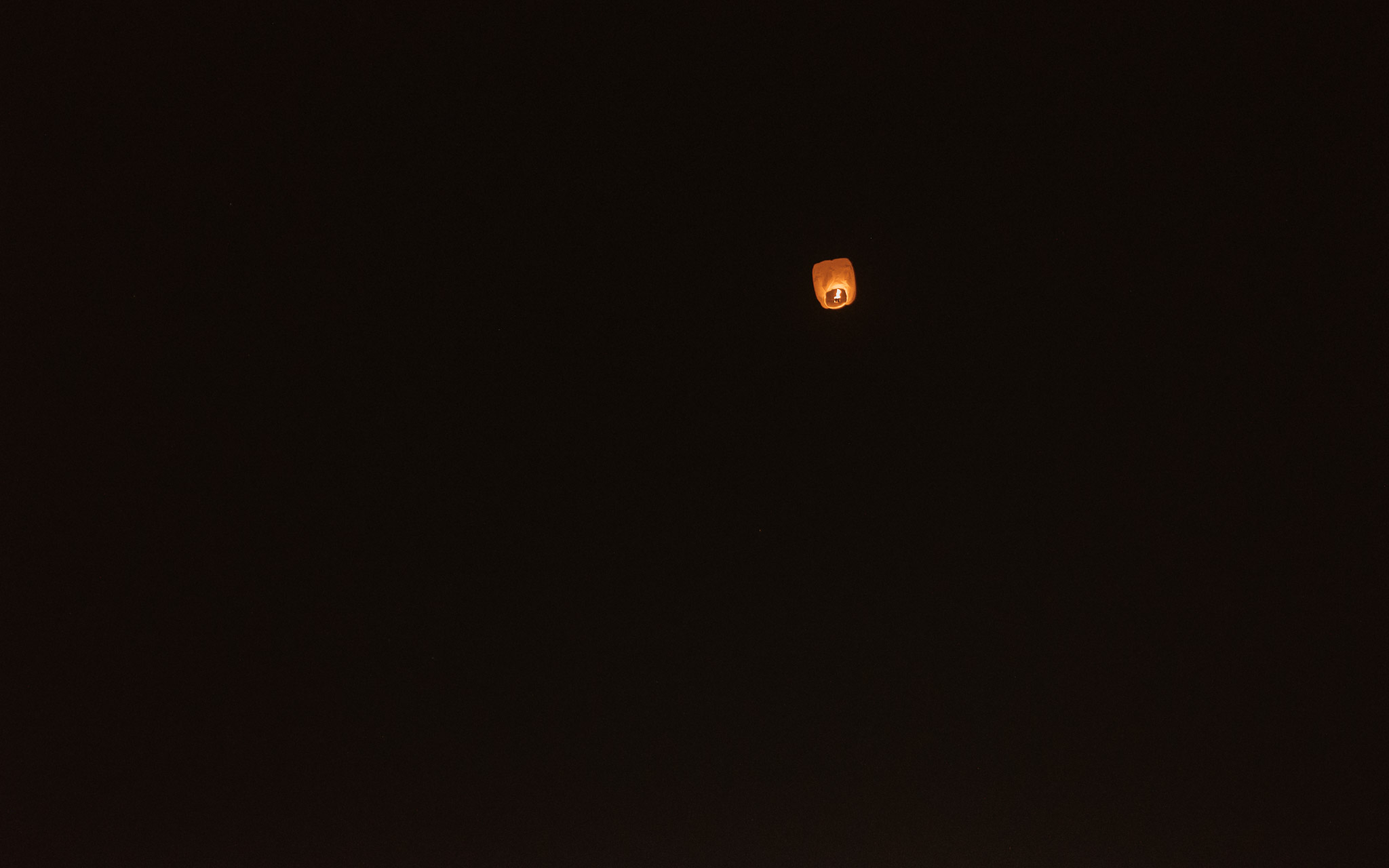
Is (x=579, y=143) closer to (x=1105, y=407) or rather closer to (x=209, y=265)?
(x=209, y=265)

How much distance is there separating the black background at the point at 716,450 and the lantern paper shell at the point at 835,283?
6 cm

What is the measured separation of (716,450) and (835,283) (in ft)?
1.94

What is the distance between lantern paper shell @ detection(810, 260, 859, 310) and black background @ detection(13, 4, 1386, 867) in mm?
61

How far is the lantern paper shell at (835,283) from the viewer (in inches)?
79.9

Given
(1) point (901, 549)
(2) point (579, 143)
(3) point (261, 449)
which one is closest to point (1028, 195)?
(1) point (901, 549)

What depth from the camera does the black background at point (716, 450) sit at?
201 cm

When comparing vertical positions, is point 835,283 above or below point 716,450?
above

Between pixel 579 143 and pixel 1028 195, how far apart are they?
4.26ft

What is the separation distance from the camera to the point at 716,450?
2170mm

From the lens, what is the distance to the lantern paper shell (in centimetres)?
203

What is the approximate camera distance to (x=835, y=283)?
2.03m

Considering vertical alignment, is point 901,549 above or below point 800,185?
below

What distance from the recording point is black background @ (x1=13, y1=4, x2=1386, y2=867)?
6.61ft

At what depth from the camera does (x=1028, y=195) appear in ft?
6.70
